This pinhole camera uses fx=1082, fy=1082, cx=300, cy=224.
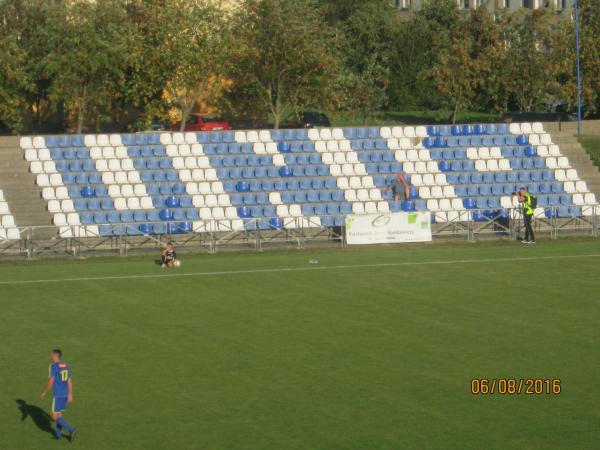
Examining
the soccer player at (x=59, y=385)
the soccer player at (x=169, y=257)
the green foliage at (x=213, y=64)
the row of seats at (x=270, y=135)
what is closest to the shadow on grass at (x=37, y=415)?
the soccer player at (x=59, y=385)

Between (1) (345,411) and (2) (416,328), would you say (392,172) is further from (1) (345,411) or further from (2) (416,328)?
(1) (345,411)

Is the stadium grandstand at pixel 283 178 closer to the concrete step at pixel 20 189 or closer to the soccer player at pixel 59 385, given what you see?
the concrete step at pixel 20 189

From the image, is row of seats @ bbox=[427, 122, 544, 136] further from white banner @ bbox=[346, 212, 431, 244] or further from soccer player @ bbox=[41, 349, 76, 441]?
soccer player @ bbox=[41, 349, 76, 441]

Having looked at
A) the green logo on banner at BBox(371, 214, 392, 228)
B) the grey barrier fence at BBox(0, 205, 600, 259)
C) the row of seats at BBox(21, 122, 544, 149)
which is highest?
the row of seats at BBox(21, 122, 544, 149)

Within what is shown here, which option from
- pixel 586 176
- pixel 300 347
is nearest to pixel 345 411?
pixel 300 347

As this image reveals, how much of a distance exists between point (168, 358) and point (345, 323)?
15.1 feet

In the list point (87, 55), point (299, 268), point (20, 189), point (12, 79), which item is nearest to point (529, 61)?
Answer: point (87, 55)

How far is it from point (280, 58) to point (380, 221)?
51.0 feet

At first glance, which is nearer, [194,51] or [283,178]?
[283,178]

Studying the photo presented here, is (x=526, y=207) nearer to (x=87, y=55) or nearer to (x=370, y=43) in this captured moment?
(x=87, y=55)

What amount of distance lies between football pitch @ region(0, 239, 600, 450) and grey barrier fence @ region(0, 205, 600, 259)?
7.68 ft
